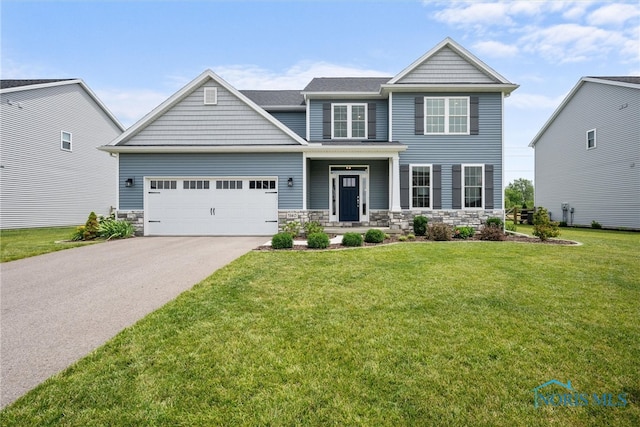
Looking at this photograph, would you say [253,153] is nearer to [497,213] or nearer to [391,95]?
[391,95]

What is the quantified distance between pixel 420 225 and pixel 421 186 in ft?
6.43

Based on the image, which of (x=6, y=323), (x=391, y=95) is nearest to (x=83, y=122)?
(x=391, y=95)

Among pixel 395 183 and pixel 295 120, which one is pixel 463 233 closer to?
pixel 395 183

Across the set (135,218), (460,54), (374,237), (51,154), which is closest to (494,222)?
(374,237)

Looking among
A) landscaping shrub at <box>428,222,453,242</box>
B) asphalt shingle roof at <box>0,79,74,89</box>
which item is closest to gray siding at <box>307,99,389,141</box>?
landscaping shrub at <box>428,222,453,242</box>

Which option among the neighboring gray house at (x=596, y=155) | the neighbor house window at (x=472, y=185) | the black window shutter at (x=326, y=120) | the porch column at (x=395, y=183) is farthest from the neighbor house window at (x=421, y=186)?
the neighboring gray house at (x=596, y=155)

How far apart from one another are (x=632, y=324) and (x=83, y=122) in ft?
80.7

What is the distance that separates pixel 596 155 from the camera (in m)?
16.8

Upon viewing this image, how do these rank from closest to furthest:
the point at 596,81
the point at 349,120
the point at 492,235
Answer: the point at 492,235 → the point at 349,120 → the point at 596,81

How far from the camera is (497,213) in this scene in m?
12.4

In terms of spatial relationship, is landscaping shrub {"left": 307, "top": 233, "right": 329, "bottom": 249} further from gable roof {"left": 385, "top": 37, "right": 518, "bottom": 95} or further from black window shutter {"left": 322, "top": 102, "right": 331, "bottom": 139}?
gable roof {"left": 385, "top": 37, "right": 518, "bottom": 95}

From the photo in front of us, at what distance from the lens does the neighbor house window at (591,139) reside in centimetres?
1702

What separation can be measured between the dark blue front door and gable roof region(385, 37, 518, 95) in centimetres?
414

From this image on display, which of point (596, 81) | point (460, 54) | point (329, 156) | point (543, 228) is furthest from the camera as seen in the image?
point (596, 81)
